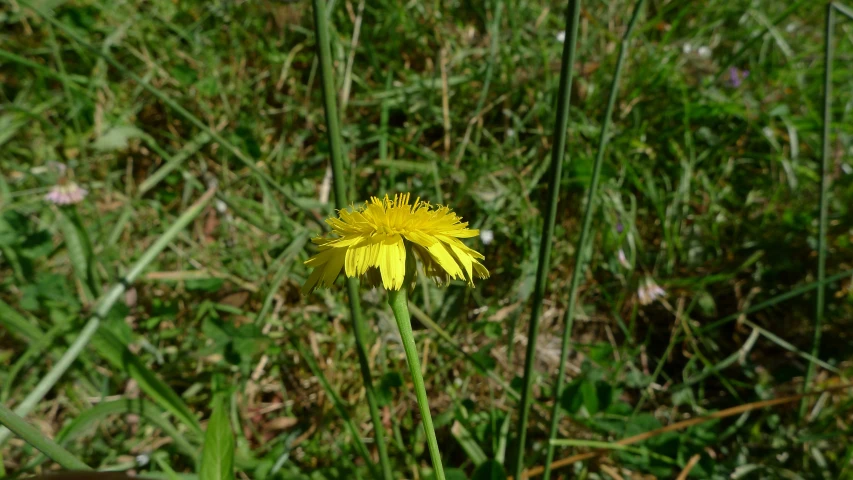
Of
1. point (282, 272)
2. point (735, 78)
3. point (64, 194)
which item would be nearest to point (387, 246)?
point (282, 272)

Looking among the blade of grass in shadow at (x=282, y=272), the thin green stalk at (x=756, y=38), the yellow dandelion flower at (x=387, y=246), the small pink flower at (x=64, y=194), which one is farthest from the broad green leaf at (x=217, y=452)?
the thin green stalk at (x=756, y=38)

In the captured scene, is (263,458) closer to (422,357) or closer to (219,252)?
(422,357)

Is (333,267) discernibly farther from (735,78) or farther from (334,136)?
(735,78)

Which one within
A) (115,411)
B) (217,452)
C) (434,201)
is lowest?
(217,452)

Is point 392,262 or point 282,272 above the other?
point 282,272

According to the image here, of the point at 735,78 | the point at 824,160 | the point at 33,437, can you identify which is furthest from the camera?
the point at 735,78

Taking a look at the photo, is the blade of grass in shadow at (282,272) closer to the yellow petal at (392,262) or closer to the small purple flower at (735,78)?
the yellow petal at (392,262)

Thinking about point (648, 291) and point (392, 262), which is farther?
point (648, 291)
